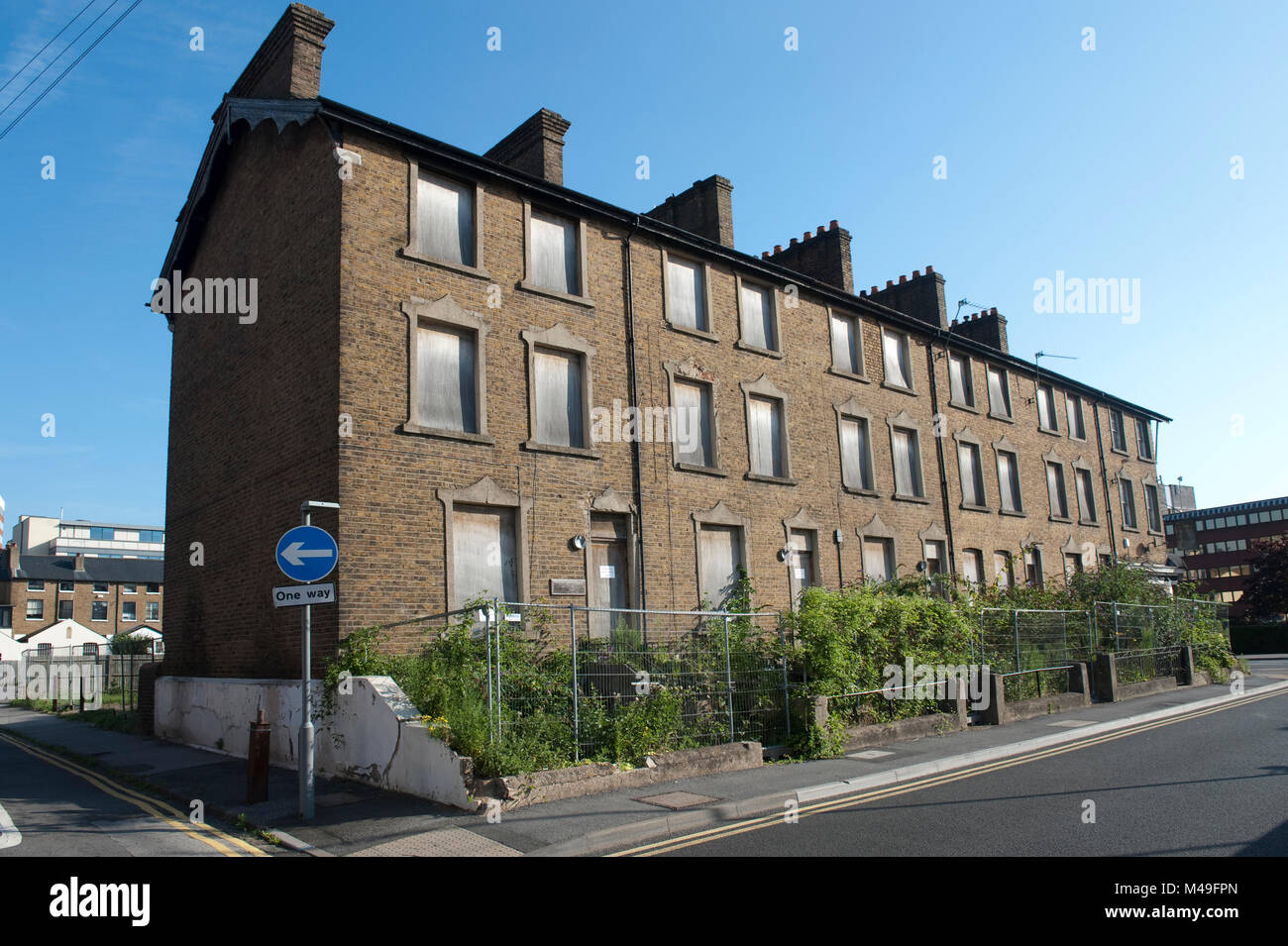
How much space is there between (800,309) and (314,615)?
535 inches

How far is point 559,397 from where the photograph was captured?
16172mm

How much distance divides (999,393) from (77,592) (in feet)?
254

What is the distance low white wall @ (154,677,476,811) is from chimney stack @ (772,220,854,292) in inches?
648

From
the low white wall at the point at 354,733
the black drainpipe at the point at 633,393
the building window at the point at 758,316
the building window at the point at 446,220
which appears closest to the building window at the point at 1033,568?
the building window at the point at 758,316

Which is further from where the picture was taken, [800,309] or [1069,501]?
[1069,501]

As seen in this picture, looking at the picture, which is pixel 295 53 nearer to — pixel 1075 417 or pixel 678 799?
pixel 678 799

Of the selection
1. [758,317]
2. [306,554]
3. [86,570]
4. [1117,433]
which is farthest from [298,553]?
[86,570]

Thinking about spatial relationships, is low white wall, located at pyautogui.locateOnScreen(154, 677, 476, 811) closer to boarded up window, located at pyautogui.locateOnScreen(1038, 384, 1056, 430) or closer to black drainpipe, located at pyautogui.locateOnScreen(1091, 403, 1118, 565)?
boarded up window, located at pyautogui.locateOnScreen(1038, 384, 1056, 430)

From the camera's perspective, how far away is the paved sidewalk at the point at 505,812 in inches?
329

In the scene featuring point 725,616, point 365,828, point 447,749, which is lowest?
point 365,828

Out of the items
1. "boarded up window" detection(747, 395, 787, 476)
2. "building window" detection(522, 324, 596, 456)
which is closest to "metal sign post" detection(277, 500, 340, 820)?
"building window" detection(522, 324, 596, 456)
